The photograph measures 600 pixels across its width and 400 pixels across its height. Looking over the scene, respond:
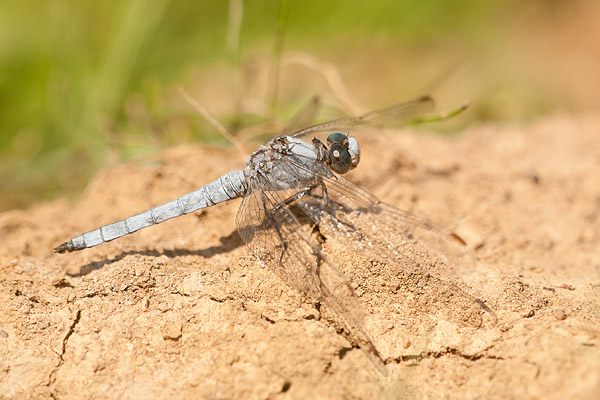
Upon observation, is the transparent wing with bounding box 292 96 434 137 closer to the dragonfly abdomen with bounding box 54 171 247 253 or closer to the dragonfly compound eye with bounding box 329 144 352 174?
the dragonfly compound eye with bounding box 329 144 352 174

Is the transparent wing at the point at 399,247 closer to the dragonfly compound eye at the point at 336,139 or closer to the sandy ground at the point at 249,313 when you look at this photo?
the sandy ground at the point at 249,313

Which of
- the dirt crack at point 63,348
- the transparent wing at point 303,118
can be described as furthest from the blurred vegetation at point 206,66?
the dirt crack at point 63,348

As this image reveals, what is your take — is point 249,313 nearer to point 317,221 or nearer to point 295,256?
point 295,256

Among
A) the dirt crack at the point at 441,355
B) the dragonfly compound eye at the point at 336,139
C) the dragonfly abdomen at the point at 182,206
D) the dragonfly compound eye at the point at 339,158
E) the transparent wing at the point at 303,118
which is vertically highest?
the transparent wing at the point at 303,118

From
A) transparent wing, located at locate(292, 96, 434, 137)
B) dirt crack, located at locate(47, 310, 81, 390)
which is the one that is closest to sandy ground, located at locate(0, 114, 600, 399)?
dirt crack, located at locate(47, 310, 81, 390)

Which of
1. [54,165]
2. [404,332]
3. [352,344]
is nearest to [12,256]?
[54,165]
